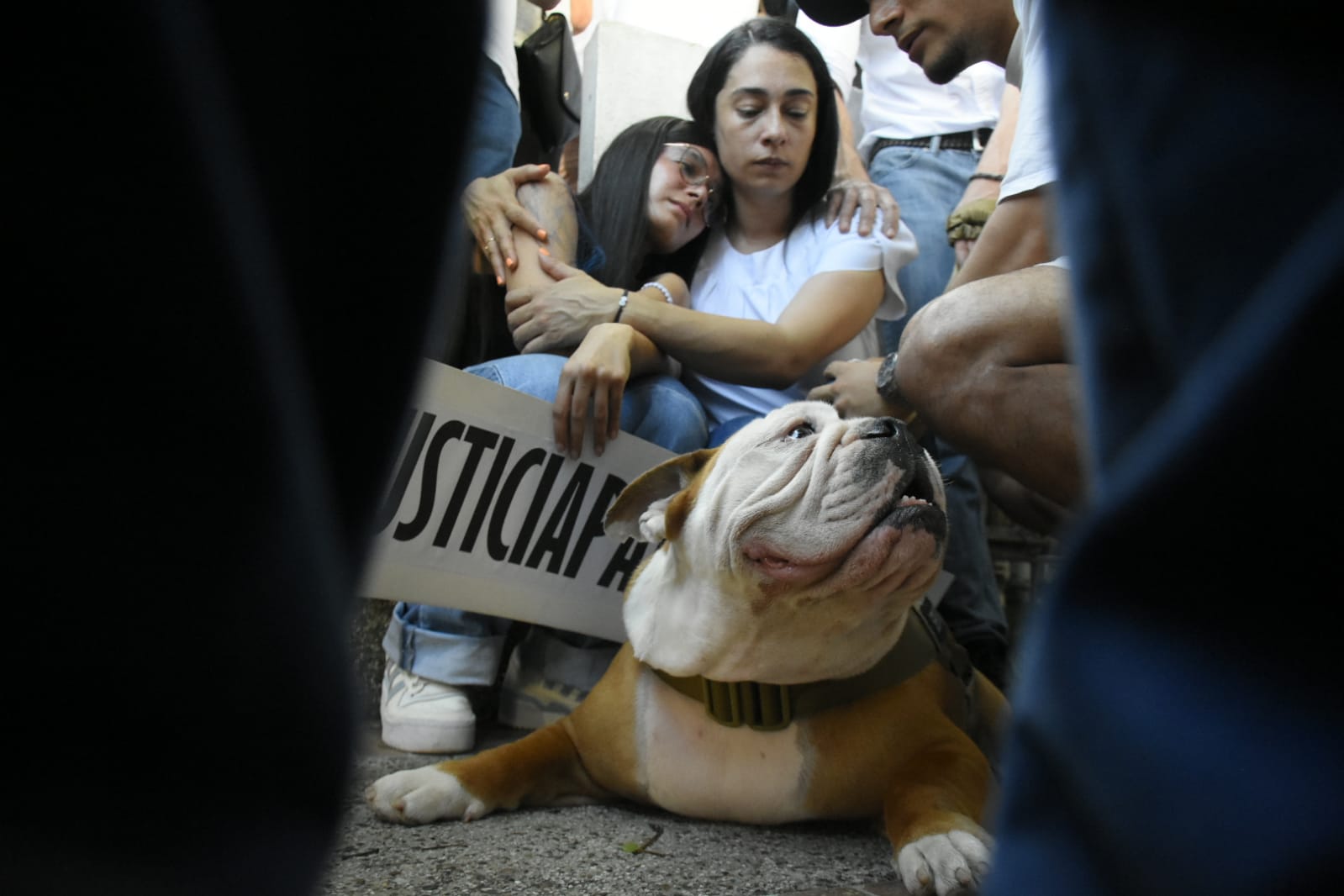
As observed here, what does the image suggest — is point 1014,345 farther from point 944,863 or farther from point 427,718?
point 427,718

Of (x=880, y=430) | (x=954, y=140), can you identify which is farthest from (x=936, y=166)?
(x=880, y=430)

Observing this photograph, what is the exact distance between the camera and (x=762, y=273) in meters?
2.21

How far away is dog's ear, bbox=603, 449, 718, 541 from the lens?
1.56 metres

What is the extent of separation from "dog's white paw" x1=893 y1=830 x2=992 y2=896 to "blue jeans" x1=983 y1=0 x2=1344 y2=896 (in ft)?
3.05

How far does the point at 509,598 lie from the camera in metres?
1.83

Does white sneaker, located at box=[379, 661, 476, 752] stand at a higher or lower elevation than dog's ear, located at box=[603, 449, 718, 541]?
lower

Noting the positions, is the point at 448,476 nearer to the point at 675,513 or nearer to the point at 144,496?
the point at 675,513

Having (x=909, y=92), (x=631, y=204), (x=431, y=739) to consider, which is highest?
(x=909, y=92)

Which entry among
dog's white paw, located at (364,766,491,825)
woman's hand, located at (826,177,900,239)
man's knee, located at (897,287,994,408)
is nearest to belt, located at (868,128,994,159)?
woman's hand, located at (826,177,900,239)

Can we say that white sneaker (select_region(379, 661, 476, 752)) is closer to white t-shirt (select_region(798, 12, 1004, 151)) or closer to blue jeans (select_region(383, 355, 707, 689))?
blue jeans (select_region(383, 355, 707, 689))

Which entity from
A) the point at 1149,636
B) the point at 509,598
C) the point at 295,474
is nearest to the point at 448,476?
the point at 509,598

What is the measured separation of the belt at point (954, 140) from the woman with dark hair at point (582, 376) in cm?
60

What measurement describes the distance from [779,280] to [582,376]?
0.58 metres

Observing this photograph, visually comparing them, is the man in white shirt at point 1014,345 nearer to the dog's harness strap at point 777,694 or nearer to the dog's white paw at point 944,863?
the dog's harness strap at point 777,694
